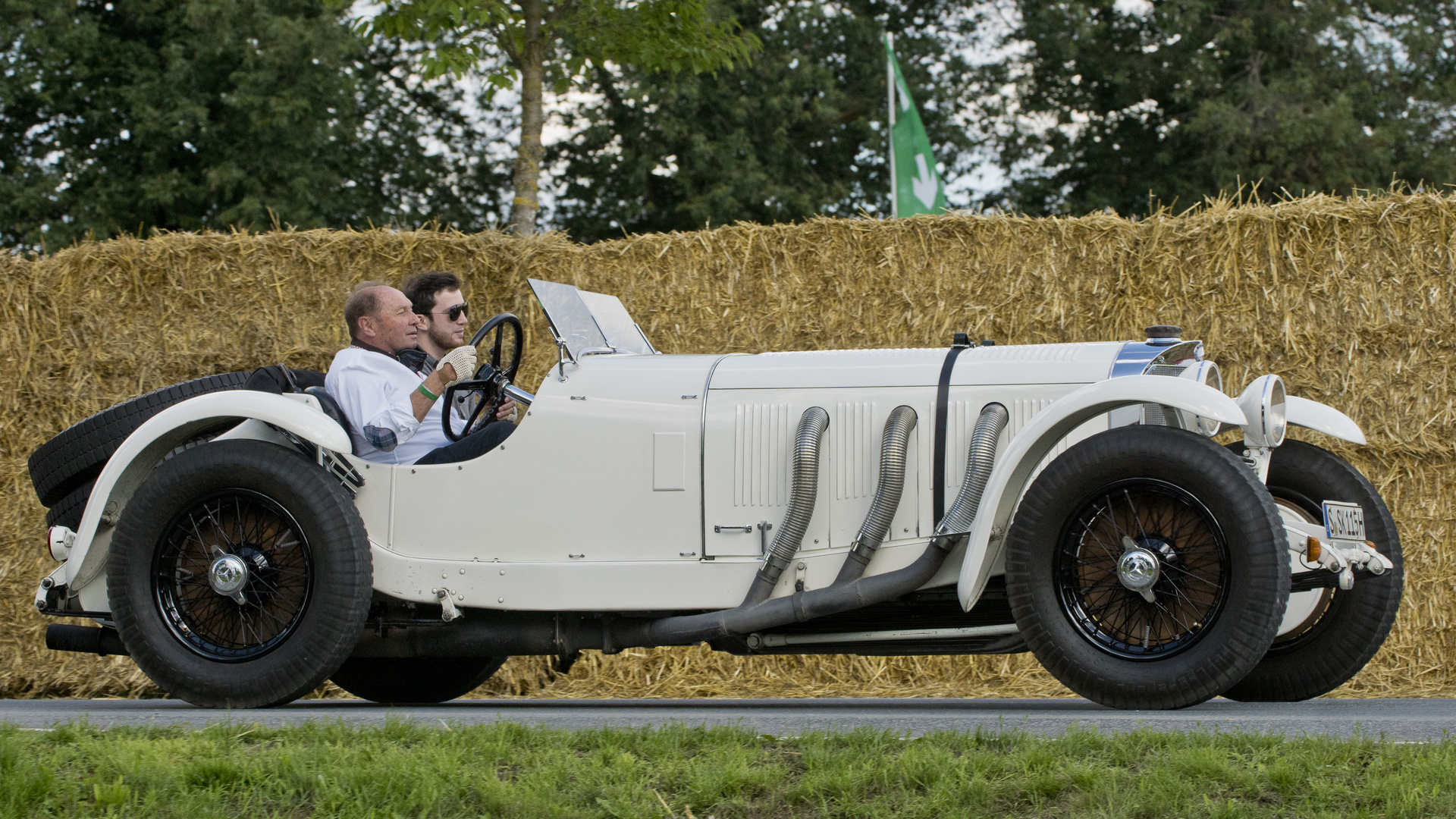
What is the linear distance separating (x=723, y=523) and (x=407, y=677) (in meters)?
2.07

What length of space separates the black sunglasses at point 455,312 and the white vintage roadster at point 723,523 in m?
0.59

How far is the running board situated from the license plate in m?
1.11

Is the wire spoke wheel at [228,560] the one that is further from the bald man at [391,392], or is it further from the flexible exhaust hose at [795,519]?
the flexible exhaust hose at [795,519]

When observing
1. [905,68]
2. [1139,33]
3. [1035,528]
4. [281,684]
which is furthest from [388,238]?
[1139,33]

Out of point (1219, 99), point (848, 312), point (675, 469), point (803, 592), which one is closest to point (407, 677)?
point (675, 469)

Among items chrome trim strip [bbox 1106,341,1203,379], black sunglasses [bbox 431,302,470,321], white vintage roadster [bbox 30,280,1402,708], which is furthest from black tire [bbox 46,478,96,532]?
chrome trim strip [bbox 1106,341,1203,379]

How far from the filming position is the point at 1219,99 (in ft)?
63.4

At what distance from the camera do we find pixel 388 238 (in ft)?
25.7

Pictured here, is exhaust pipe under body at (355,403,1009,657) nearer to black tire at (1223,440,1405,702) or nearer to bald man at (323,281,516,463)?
bald man at (323,281,516,463)

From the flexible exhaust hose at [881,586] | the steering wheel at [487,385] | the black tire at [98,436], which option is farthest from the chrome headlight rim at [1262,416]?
the black tire at [98,436]

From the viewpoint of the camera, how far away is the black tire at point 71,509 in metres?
5.64

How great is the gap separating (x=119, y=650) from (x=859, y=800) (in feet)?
12.6

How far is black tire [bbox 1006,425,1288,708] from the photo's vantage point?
158 inches

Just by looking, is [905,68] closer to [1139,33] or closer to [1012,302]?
[1139,33]
